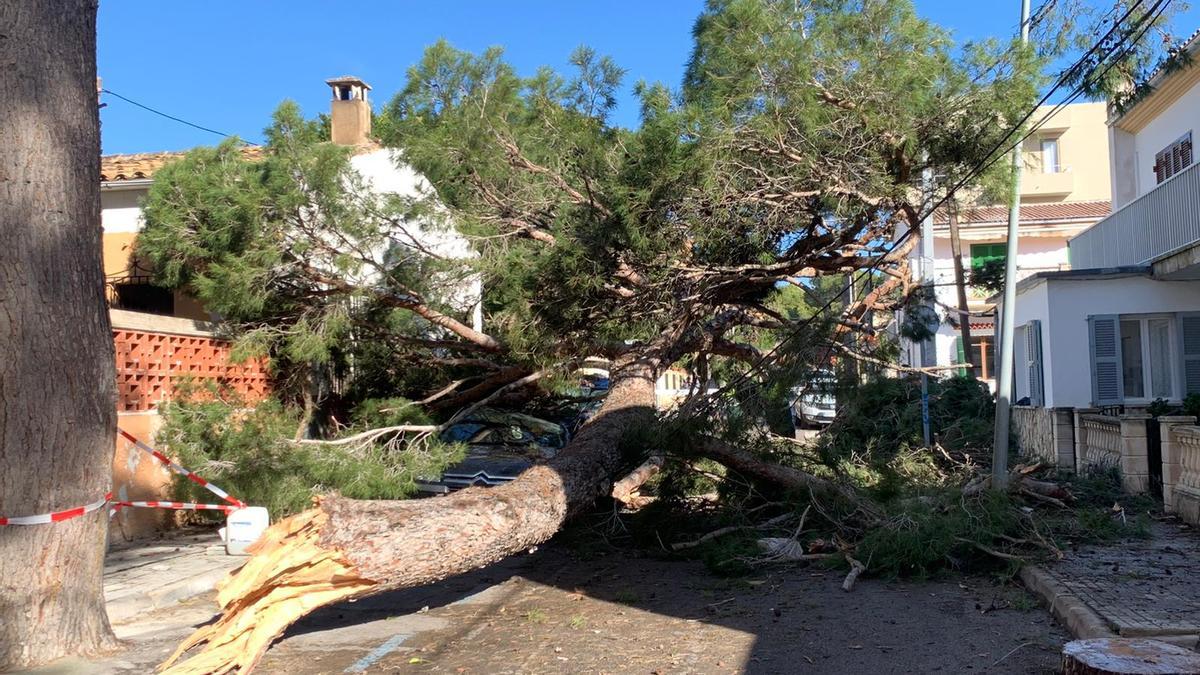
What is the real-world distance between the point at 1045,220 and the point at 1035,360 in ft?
58.2

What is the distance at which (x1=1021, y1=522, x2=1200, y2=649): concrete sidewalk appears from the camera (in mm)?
6121

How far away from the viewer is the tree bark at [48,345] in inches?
234

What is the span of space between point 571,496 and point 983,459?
7.97 m

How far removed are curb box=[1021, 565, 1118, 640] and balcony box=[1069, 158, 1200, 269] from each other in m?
7.66

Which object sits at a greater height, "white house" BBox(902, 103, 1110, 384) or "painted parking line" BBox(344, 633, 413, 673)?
"white house" BBox(902, 103, 1110, 384)

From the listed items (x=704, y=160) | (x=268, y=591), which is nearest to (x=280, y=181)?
(x=704, y=160)

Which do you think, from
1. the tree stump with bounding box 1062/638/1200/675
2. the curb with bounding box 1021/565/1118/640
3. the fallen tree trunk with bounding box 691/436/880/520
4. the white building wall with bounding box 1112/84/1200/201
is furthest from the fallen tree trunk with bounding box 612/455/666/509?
the white building wall with bounding box 1112/84/1200/201

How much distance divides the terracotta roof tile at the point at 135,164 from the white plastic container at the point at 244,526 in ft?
24.9

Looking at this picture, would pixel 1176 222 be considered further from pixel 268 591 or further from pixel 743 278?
pixel 268 591

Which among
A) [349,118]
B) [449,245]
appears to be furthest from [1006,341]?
[349,118]

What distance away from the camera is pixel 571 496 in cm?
847

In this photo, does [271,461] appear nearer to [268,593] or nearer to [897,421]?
[268,593]

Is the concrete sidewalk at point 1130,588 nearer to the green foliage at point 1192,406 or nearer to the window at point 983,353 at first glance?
Result: the green foliage at point 1192,406

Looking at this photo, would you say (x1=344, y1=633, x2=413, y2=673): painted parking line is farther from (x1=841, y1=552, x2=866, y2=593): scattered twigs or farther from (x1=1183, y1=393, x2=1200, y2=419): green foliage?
(x1=1183, y1=393, x2=1200, y2=419): green foliage
